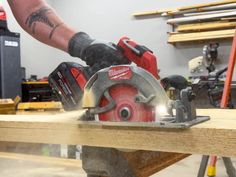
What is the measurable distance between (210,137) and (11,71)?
3.88 m

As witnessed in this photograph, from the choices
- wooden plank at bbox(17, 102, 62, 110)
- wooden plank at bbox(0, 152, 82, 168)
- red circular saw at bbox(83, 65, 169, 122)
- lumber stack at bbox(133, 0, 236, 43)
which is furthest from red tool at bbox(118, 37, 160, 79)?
lumber stack at bbox(133, 0, 236, 43)

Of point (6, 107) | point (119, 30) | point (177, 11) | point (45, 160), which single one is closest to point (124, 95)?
point (45, 160)

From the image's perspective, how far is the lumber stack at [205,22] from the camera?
3.73 meters

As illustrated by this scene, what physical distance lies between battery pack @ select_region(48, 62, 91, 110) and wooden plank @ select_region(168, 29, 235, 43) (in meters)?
2.94

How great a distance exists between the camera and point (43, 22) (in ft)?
4.62

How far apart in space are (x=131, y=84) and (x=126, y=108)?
6 centimetres

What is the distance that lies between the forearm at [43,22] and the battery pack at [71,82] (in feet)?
0.65

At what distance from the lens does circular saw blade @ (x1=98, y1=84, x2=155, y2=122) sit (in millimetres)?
803

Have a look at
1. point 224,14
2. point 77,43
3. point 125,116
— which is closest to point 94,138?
point 125,116

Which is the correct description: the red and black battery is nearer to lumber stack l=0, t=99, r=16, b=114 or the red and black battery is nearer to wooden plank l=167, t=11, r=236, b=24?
lumber stack l=0, t=99, r=16, b=114

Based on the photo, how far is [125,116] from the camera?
82 centimetres

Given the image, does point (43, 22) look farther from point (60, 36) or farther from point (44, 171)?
point (44, 171)

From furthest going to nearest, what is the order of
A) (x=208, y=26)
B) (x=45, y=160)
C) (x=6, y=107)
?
(x=208, y=26), (x=6, y=107), (x=45, y=160)

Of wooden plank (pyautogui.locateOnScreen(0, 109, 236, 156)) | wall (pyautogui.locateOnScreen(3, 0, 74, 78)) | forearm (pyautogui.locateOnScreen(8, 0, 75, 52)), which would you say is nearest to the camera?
wooden plank (pyautogui.locateOnScreen(0, 109, 236, 156))
